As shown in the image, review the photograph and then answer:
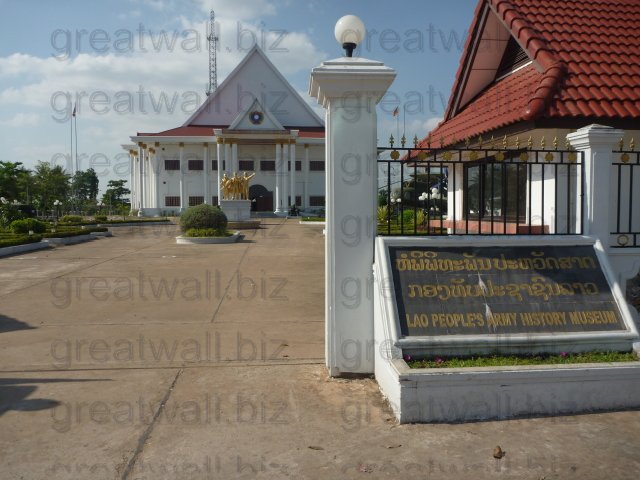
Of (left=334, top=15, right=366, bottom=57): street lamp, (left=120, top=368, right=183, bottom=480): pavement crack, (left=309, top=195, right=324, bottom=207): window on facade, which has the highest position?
(left=334, top=15, right=366, bottom=57): street lamp

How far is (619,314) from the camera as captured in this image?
5.02m

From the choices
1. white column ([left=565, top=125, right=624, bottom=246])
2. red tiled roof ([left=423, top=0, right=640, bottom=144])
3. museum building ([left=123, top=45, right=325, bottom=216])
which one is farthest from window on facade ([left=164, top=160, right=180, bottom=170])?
white column ([left=565, top=125, right=624, bottom=246])

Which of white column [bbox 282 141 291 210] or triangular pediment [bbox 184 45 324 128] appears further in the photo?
triangular pediment [bbox 184 45 324 128]

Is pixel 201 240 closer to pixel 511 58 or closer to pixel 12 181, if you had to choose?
pixel 511 58

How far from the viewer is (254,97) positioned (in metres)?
53.0

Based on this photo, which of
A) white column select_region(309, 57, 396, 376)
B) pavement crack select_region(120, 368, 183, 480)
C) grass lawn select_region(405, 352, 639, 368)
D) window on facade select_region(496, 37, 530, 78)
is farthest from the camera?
window on facade select_region(496, 37, 530, 78)

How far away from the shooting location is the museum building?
4931 centimetres

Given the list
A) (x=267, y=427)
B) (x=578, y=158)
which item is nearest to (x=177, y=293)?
(x=267, y=427)

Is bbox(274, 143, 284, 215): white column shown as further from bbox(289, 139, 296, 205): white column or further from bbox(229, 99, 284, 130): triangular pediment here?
bbox(229, 99, 284, 130): triangular pediment

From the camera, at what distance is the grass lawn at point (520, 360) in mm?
4465

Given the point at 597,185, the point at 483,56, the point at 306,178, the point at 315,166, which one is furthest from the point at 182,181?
the point at 597,185

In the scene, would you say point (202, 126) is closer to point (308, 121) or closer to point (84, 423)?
point (308, 121)

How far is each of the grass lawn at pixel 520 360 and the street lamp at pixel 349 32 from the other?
9.99ft

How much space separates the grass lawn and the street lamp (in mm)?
3045
